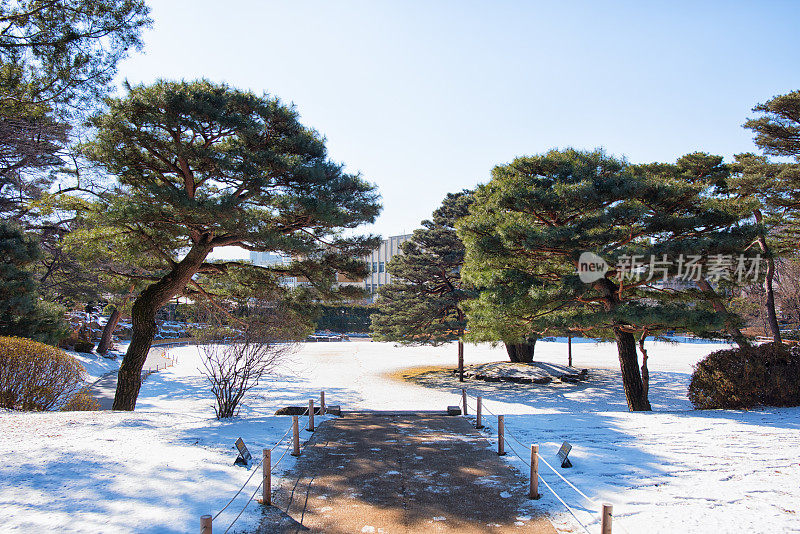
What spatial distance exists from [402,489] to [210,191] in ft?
29.2

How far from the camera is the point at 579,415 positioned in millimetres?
10156

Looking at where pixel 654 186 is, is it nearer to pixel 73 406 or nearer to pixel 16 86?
pixel 16 86

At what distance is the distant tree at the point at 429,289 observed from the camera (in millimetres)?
20547

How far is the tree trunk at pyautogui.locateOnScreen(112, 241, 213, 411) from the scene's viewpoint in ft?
34.4

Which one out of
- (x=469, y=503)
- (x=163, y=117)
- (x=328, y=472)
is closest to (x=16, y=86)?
(x=163, y=117)

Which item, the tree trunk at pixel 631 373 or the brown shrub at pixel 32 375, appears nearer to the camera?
the brown shrub at pixel 32 375

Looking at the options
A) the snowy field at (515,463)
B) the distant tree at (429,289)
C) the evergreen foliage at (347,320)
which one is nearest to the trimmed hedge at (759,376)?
the snowy field at (515,463)

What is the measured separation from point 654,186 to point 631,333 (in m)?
3.76

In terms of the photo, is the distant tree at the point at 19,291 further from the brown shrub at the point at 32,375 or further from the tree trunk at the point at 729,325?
the tree trunk at the point at 729,325

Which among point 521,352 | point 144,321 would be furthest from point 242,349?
point 521,352

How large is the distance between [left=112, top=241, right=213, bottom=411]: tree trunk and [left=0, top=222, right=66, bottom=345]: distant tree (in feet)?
15.5

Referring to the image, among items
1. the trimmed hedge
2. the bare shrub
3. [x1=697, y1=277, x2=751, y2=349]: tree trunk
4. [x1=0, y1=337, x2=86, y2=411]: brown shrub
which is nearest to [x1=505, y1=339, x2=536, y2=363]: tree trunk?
[x1=697, y1=277, x2=751, y2=349]: tree trunk

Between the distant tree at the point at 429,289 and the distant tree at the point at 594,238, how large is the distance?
29.2ft

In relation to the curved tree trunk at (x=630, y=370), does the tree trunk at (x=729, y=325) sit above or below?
above
